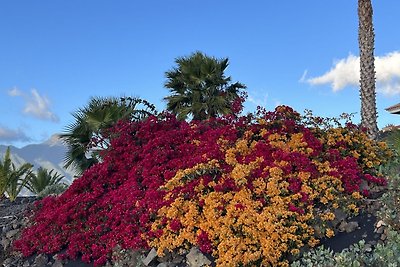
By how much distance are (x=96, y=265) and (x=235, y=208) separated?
3.23 meters

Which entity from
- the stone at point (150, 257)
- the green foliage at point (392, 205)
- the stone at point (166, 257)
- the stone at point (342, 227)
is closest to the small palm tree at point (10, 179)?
the stone at point (150, 257)

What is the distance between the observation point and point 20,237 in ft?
41.7

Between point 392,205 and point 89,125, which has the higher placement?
point 89,125

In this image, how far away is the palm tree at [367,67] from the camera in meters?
16.1

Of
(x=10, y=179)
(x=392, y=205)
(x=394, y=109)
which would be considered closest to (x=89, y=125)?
(x=10, y=179)

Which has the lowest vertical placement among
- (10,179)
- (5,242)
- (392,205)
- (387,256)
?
(387,256)

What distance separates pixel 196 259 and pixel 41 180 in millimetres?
16361

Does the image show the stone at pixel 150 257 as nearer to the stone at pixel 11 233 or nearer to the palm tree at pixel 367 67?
the stone at pixel 11 233

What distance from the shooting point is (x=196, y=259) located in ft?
28.5

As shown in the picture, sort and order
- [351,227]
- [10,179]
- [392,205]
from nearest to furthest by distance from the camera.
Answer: [392,205]
[351,227]
[10,179]

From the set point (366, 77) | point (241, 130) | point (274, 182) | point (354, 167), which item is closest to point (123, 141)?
point (241, 130)

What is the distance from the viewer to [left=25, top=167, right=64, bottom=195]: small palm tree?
75.6 ft

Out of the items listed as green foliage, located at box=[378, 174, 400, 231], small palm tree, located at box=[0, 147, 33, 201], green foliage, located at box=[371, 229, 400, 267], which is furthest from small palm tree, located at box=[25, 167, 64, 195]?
green foliage, located at box=[371, 229, 400, 267]

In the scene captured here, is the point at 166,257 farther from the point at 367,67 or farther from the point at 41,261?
the point at 367,67
